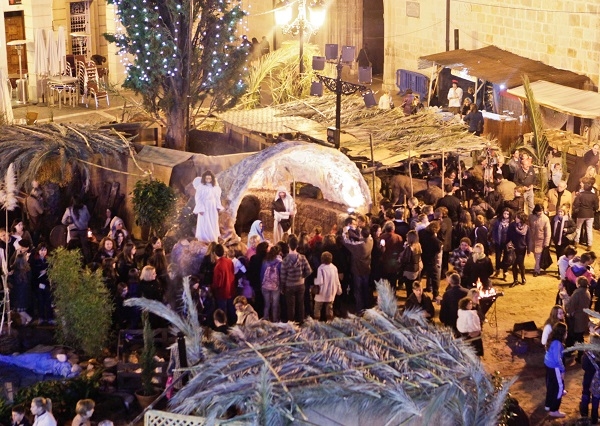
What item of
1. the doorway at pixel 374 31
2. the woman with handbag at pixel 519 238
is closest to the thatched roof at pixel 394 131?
the woman with handbag at pixel 519 238

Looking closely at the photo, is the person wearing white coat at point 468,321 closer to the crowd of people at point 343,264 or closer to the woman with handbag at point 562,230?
the crowd of people at point 343,264

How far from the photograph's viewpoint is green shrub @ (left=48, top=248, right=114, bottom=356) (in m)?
14.3

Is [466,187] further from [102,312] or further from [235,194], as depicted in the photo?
[102,312]

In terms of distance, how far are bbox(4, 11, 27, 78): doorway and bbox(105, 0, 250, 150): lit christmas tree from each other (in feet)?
32.3

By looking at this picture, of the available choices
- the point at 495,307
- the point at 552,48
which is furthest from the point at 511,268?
the point at 552,48

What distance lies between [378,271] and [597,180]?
21.6 feet

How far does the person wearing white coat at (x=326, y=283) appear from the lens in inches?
597

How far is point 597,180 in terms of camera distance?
68.5 feet

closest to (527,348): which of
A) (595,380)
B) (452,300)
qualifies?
(452,300)

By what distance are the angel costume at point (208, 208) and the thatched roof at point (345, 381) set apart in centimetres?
564

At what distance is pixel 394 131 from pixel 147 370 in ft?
26.1

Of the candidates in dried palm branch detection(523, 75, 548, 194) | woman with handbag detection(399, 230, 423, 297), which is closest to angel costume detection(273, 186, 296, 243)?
woman with handbag detection(399, 230, 423, 297)

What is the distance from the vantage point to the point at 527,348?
15.0 meters

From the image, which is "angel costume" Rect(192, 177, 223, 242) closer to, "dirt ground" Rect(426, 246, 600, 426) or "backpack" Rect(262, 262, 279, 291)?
"backpack" Rect(262, 262, 279, 291)
